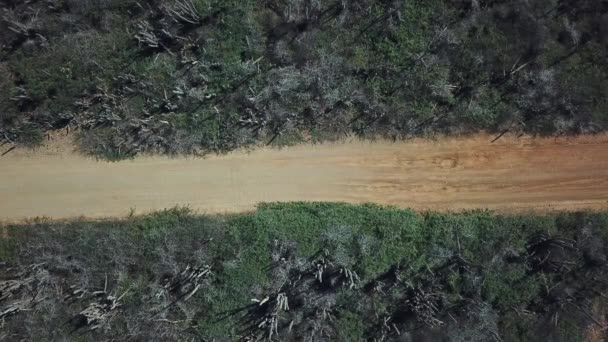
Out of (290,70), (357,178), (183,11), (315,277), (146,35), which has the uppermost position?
(183,11)

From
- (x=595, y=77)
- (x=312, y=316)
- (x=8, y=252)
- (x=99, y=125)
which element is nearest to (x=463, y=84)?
(x=595, y=77)

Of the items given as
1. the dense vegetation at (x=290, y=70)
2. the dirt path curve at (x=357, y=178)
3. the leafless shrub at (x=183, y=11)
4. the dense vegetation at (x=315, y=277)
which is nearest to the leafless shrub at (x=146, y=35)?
the dense vegetation at (x=290, y=70)

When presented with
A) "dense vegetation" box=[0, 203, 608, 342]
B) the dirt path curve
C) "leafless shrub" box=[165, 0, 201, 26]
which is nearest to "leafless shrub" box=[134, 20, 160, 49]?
"leafless shrub" box=[165, 0, 201, 26]

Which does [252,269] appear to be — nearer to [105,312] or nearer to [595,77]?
[105,312]

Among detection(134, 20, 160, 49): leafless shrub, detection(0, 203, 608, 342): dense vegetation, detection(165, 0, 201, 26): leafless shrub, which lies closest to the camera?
detection(0, 203, 608, 342): dense vegetation

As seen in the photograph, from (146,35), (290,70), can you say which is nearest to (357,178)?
(290,70)

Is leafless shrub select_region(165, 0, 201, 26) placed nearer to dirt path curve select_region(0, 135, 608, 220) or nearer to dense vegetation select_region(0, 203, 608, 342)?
dirt path curve select_region(0, 135, 608, 220)

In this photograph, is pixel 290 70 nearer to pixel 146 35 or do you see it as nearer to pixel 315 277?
pixel 146 35
